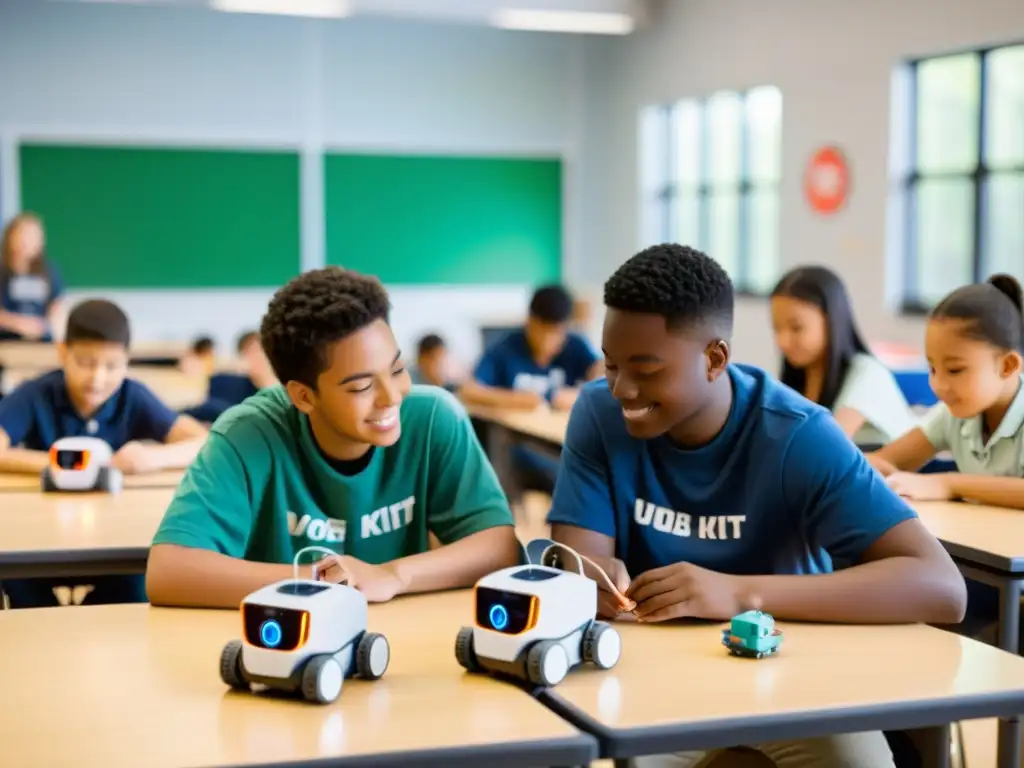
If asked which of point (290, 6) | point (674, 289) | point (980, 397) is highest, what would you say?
point (290, 6)

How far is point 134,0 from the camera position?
353 inches

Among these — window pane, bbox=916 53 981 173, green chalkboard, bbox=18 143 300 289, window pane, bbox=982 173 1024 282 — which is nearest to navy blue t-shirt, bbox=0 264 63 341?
green chalkboard, bbox=18 143 300 289

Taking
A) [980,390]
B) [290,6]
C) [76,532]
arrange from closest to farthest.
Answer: [76,532] < [980,390] < [290,6]

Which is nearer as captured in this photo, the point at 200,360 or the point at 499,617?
the point at 499,617

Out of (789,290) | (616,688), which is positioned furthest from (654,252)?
(789,290)

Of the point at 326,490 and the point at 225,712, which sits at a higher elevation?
the point at 326,490

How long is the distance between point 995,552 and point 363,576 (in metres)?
1.11

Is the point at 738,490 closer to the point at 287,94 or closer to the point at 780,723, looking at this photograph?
the point at 780,723

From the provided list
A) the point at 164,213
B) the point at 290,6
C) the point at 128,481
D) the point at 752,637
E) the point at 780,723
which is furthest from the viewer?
the point at 164,213

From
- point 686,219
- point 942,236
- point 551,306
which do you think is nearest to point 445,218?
point 686,219

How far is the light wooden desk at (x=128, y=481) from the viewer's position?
3.15 metres

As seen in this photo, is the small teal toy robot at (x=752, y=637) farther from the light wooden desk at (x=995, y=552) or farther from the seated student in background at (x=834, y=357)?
the seated student in background at (x=834, y=357)

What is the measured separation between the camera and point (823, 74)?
317 inches

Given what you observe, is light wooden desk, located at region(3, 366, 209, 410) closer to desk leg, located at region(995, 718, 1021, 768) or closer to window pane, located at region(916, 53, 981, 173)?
desk leg, located at region(995, 718, 1021, 768)
